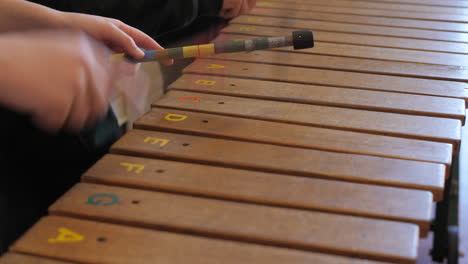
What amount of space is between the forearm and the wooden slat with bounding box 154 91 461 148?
28 cm

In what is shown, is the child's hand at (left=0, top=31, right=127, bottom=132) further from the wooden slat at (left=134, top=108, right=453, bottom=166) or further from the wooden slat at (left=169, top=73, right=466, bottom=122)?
the wooden slat at (left=169, top=73, right=466, bottom=122)

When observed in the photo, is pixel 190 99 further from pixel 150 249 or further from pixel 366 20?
→ pixel 366 20

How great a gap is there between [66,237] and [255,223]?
27 cm

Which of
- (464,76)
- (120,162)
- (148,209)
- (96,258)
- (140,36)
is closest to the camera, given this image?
(96,258)

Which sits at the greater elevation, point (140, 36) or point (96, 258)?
point (140, 36)

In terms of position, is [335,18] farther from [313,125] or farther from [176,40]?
[313,125]

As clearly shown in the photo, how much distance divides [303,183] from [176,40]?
1.24m

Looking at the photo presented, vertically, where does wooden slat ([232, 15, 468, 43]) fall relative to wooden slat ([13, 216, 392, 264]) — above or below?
above

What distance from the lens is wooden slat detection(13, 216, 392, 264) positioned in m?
0.81

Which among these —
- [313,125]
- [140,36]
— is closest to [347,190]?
[313,125]

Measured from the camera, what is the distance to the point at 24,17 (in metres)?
1.25

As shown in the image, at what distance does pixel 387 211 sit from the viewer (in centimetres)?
92

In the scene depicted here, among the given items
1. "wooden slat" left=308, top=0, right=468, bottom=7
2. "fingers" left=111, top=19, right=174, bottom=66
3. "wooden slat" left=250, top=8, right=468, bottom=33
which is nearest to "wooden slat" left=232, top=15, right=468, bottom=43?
"wooden slat" left=250, top=8, right=468, bottom=33

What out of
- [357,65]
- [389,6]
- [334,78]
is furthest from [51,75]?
[389,6]
